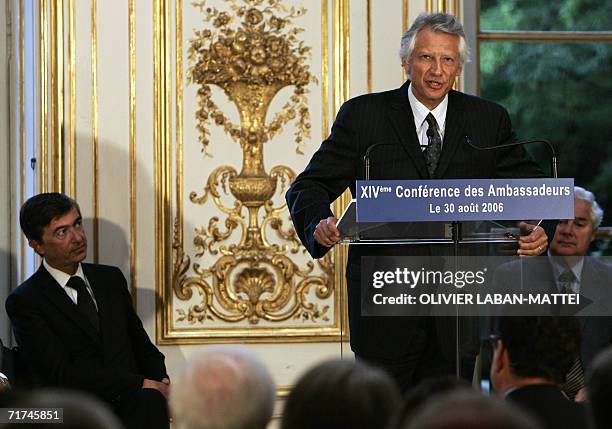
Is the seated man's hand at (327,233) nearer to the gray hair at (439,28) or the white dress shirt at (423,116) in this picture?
the white dress shirt at (423,116)

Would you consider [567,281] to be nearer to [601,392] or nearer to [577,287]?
[577,287]

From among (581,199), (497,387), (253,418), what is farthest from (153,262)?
(253,418)

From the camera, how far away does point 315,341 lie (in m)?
5.71

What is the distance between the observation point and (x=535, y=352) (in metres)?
2.59

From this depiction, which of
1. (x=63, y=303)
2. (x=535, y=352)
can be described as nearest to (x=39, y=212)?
(x=63, y=303)

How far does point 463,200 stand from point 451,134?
674 mm

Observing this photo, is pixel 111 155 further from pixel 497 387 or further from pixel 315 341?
pixel 497 387

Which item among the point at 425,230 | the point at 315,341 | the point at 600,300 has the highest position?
the point at 425,230

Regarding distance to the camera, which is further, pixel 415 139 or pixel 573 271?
pixel 415 139

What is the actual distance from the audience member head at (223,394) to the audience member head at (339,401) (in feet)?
0.24

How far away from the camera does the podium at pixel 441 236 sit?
10.2 ft

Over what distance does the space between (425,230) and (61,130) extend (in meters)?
2.78

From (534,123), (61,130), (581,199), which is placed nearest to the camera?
(581,199)

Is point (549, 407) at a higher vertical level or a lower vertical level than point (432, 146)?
lower
